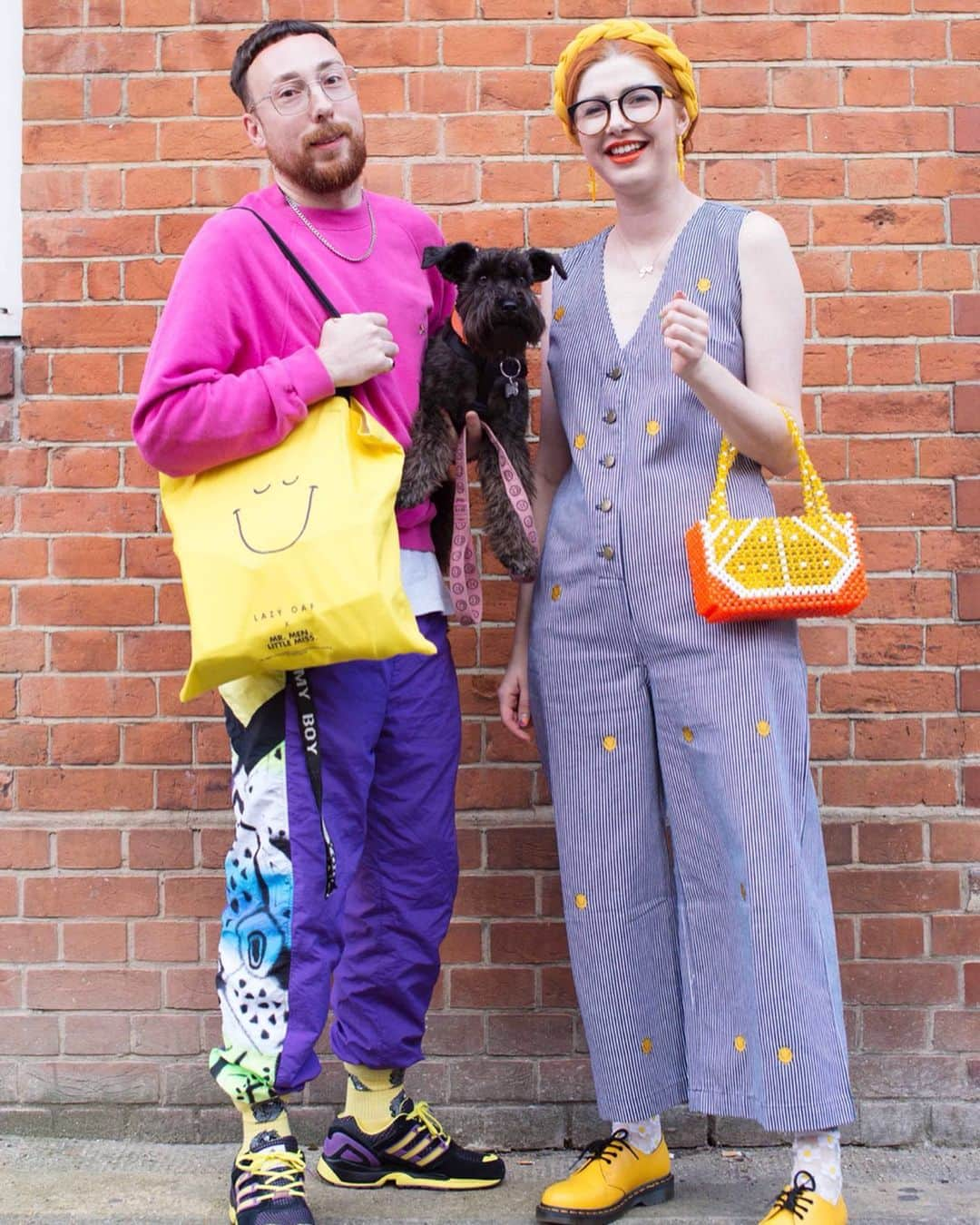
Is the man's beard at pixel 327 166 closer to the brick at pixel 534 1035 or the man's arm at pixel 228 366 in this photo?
the man's arm at pixel 228 366

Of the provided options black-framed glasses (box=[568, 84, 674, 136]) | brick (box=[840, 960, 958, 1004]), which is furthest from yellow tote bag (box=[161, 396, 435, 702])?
brick (box=[840, 960, 958, 1004])

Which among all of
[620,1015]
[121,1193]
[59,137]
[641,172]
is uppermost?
[59,137]

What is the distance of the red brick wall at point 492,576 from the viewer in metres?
3.16

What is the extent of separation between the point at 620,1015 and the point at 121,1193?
122 centimetres

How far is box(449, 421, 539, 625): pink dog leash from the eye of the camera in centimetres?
263

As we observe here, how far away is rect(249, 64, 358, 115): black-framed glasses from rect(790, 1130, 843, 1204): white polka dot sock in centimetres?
221

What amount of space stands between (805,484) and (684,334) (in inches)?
16.4

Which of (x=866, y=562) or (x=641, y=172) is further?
(x=866, y=562)

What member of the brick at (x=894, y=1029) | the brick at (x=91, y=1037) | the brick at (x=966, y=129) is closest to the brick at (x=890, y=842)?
the brick at (x=894, y=1029)

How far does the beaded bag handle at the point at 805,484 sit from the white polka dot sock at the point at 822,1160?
3.90 feet

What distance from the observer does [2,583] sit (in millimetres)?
3207

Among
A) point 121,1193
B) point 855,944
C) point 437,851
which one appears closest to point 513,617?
point 437,851

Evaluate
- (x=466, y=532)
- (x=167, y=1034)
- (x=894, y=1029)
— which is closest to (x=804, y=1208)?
(x=894, y=1029)

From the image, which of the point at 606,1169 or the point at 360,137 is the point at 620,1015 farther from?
the point at 360,137
